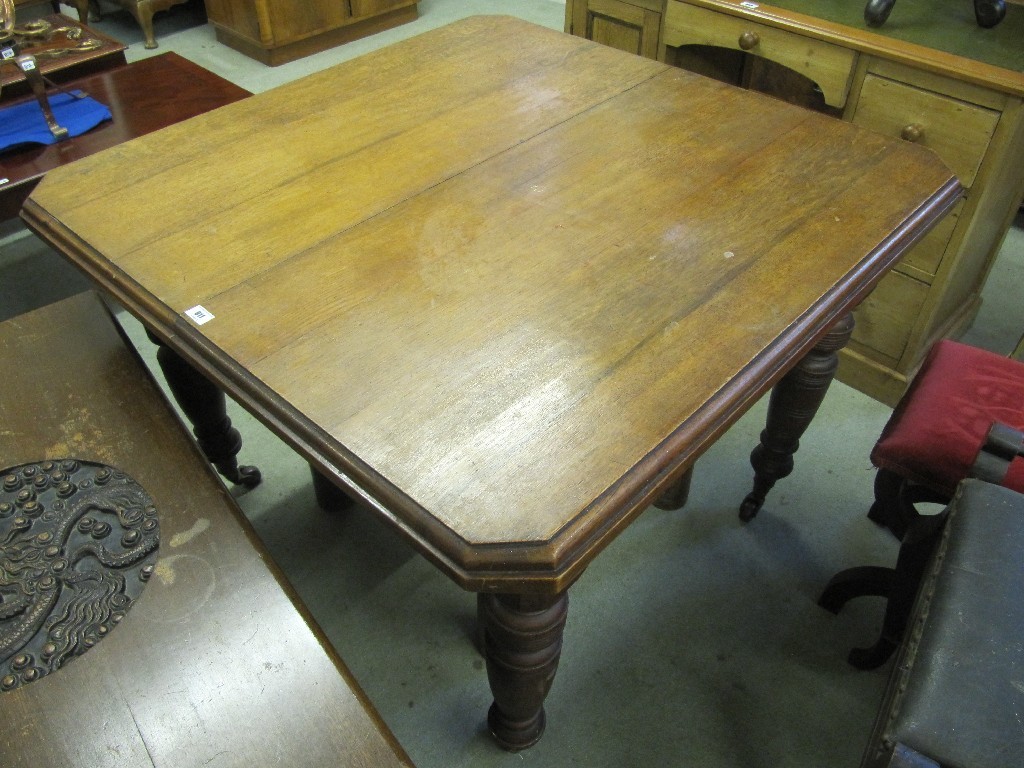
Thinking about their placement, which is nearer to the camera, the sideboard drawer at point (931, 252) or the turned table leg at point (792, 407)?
the turned table leg at point (792, 407)

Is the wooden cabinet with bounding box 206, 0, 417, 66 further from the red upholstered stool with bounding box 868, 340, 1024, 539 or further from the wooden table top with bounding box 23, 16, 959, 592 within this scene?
the red upholstered stool with bounding box 868, 340, 1024, 539

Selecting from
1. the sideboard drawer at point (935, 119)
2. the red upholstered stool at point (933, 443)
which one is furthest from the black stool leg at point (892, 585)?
the sideboard drawer at point (935, 119)

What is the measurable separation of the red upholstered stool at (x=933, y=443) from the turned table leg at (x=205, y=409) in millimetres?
1182

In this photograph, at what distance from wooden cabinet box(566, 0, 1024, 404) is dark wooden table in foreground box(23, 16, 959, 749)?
49cm

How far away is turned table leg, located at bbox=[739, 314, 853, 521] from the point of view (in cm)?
138

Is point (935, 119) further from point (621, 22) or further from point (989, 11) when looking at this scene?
point (621, 22)

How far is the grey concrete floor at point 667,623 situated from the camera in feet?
4.60

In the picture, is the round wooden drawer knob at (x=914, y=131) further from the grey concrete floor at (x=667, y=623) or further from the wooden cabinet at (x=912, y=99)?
the grey concrete floor at (x=667, y=623)

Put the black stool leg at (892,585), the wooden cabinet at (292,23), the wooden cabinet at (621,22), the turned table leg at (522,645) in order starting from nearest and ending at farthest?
1. the turned table leg at (522,645)
2. the black stool leg at (892,585)
3. the wooden cabinet at (621,22)
4. the wooden cabinet at (292,23)

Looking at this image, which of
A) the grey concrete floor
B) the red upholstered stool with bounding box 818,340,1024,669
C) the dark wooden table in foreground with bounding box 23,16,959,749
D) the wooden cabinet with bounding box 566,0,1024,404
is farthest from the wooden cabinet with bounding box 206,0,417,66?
the red upholstered stool with bounding box 818,340,1024,669

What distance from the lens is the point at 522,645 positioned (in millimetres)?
944

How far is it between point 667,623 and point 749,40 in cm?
130

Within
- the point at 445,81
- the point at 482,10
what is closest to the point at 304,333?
the point at 445,81

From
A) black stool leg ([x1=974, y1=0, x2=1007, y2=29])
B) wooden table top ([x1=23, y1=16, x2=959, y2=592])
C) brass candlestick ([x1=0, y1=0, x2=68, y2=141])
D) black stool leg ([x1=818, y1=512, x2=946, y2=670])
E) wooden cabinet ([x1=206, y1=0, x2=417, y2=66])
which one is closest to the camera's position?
wooden table top ([x1=23, y1=16, x2=959, y2=592])
